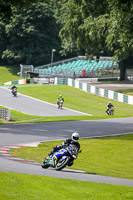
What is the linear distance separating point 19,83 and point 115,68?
56.3 feet

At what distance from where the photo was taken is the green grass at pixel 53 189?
39.5 feet

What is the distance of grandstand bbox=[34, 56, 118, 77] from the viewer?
7538 cm

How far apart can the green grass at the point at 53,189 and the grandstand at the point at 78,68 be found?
55.1 meters

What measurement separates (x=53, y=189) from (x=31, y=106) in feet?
120

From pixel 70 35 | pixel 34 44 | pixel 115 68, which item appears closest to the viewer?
pixel 70 35

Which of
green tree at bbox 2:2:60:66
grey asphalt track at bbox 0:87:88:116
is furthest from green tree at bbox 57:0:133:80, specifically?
green tree at bbox 2:2:60:66

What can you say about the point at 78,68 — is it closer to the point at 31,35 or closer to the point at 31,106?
the point at 31,35

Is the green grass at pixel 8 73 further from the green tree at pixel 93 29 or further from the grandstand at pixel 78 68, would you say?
the green tree at pixel 93 29

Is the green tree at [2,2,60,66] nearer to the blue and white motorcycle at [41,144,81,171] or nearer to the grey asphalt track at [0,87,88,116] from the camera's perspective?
the grey asphalt track at [0,87,88,116]

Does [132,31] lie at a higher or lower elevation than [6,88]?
higher

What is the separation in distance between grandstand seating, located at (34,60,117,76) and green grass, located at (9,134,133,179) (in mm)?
49012

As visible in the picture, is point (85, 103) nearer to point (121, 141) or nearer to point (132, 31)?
point (132, 31)

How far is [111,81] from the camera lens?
7256 cm

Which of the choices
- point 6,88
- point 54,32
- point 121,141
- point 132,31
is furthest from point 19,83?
point 121,141
